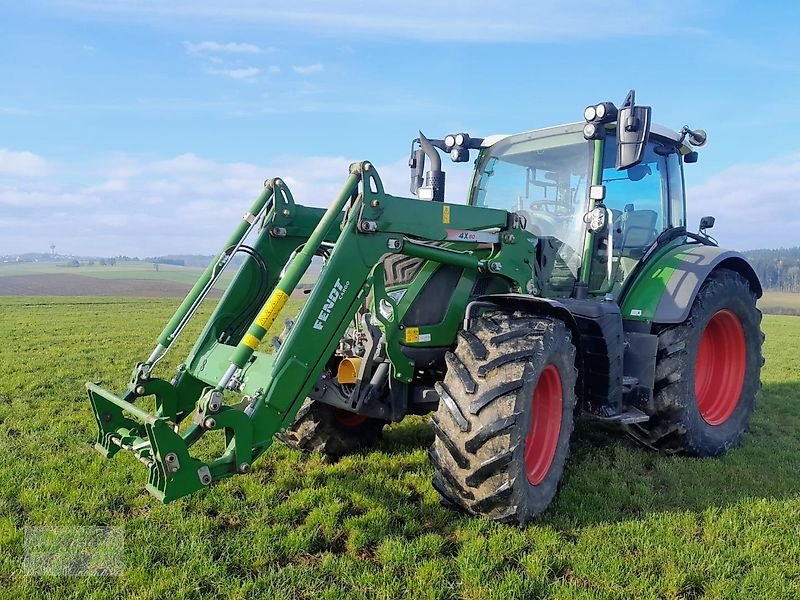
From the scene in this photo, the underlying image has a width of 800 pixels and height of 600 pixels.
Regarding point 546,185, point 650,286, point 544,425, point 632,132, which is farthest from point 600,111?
point 544,425

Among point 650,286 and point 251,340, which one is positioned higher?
point 650,286

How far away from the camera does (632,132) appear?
4.96 meters

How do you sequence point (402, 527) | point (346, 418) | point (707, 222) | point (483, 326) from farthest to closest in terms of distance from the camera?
1. point (707, 222)
2. point (346, 418)
3. point (483, 326)
4. point (402, 527)

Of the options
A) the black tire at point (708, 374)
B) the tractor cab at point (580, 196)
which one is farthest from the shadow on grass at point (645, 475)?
the tractor cab at point (580, 196)

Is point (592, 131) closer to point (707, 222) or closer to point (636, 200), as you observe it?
point (636, 200)

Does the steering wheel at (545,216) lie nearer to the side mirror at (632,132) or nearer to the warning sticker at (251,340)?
the side mirror at (632,132)

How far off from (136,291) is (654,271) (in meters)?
39.2

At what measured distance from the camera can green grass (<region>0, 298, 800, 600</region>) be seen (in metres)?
3.61

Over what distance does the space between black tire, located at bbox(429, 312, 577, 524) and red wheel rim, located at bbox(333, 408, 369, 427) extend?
5.05 ft

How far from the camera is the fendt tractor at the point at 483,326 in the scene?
4.03 m

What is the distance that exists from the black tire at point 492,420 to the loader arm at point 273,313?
78 cm

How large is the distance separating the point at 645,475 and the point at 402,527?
91.3 inches

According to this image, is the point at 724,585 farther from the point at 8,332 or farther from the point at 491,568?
the point at 8,332

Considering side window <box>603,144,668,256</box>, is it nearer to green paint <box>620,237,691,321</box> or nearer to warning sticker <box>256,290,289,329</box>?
green paint <box>620,237,691,321</box>
